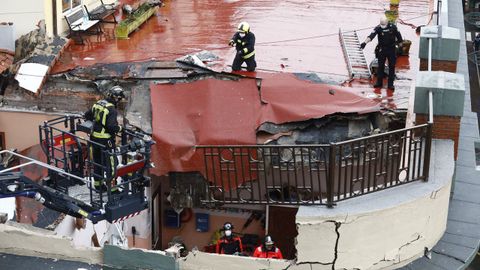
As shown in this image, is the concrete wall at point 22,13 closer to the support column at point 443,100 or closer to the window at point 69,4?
the window at point 69,4

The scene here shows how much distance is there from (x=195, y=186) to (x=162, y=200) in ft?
8.95

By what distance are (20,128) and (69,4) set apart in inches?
154

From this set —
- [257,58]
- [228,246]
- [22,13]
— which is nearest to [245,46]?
[257,58]

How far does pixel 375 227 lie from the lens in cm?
968

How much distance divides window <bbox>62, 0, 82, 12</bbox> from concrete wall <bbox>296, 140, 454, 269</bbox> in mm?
9764

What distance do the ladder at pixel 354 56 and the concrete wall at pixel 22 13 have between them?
667 cm

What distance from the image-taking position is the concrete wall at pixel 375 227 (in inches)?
377

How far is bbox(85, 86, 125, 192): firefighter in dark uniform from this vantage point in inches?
418

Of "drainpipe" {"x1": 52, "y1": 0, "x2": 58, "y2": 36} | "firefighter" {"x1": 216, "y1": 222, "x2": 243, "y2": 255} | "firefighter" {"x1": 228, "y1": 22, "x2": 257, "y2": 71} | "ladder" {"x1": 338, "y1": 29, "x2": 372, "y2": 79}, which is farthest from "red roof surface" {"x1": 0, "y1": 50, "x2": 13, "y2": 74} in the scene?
"ladder" {"x1": 338, "y1": 29, "x2": 372, "y2": 79}

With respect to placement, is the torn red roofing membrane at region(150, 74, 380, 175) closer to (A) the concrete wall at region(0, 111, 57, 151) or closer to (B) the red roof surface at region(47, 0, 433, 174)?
(B) the red roof surface at region(47, 0, 433, 174)

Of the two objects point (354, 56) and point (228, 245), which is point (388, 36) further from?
point (228, 245)

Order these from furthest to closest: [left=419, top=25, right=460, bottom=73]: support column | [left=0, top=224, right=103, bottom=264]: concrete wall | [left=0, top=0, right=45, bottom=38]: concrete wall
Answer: [left=0, top=0, right=45, bottom=38]: concrete wall, [left=419, top=25, right=460, bottom=73]: support column, [left=0, top=224, right=103, bottom=264]: concrete wall

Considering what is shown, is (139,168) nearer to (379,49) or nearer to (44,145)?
(44,145)

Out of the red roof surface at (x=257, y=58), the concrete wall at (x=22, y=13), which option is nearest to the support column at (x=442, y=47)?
the red roof surface at (x=257, y=58)
